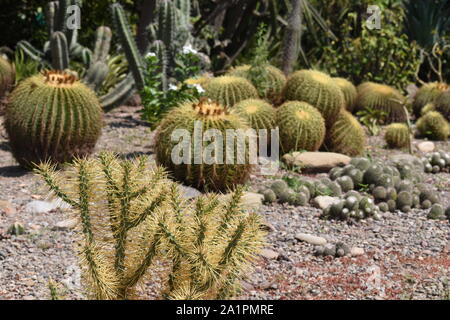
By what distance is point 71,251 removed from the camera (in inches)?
170

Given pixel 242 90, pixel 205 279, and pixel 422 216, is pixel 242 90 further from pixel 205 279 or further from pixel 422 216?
pixel 205 279

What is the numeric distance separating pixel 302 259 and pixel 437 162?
11.0 feet

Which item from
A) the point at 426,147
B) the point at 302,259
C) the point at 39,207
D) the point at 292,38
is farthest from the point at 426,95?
the point at 39,207

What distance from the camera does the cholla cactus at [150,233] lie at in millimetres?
2686

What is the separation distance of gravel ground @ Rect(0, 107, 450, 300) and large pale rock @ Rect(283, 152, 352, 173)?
1.18 meters

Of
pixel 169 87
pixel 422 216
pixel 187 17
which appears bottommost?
pixel 422 216

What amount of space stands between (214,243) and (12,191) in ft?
11.1

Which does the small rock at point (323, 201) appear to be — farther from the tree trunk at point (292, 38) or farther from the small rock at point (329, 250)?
the tree trunk at point (292, 38)

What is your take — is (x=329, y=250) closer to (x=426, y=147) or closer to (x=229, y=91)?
(x=229, y=91)

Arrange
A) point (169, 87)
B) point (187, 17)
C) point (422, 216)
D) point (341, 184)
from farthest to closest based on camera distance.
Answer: point (187, 17) → point (169, 87) → point (341, 184) → point (422, 216)

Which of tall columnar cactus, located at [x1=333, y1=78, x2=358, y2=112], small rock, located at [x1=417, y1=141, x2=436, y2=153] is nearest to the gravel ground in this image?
small rock, located at [x1=417, y1=141, x2=436, y2=153]

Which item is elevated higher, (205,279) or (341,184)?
(205,279)

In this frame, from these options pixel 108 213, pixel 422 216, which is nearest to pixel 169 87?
pixel 422 216

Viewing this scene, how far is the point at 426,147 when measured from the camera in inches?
331
